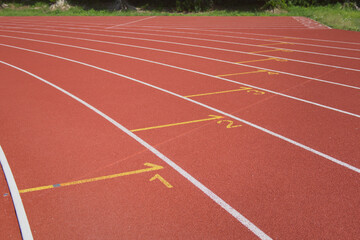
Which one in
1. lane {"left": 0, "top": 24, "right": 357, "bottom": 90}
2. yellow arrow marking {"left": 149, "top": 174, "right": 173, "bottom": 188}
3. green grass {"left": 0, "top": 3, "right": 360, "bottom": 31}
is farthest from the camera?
green grass {"left": 0, "top": 3, "right": 360, "bottom": 31}

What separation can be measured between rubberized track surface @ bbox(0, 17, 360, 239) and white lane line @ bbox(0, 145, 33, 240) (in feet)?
0.16

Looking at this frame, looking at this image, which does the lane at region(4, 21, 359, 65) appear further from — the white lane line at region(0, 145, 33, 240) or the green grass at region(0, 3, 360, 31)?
the white lane line at region(0, 145, 33, 240)

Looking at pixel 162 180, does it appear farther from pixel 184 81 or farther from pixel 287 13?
pixel 287 13

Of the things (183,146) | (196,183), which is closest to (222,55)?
(183,146)

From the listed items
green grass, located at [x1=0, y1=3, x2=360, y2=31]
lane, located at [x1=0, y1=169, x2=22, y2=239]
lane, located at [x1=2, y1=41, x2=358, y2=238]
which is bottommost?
lane, located at [x1=2, y1=41, x2=358, y2=238]

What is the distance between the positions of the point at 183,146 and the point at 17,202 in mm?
2013

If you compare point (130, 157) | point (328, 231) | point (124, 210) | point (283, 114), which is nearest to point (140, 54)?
point (283, 114)

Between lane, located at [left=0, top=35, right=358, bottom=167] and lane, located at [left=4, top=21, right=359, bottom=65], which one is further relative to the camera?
lane, located at [left=4, top=21, right=359, bottom=65]

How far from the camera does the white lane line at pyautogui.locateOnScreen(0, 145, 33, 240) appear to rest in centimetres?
299

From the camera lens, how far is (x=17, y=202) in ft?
11.0

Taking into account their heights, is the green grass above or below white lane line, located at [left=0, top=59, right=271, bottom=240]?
above

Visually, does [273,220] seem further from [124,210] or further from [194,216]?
[124,210]

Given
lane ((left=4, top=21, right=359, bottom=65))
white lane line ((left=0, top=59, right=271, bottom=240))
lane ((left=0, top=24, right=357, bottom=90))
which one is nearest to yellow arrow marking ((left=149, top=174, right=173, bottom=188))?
white lane line ((left=0, top=59, right=271, bottom=240))

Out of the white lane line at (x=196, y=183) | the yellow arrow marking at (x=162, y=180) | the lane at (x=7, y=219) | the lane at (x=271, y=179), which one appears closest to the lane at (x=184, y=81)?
the lane at (x=271, y=179)
